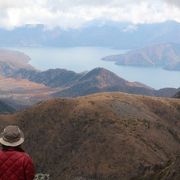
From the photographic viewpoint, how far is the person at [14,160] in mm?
11258

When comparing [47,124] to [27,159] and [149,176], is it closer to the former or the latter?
[149,176]

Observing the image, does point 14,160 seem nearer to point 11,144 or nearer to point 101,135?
point 11,144

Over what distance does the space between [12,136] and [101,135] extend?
86.2 meters

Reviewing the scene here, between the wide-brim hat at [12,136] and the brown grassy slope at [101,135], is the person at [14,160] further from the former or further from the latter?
the brown grassy slope at [101,135]

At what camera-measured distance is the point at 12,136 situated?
443 inches

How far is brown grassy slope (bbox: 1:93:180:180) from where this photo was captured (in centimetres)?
8875

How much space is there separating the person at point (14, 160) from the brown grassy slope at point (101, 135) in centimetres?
7202

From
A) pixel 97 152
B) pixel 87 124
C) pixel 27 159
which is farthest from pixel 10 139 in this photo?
pixel 87 124

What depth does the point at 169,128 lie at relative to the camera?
345 feet

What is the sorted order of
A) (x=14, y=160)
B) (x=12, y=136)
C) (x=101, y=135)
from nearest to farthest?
(x=12, y=136), (x=14, y=160), (x=101, y=135)

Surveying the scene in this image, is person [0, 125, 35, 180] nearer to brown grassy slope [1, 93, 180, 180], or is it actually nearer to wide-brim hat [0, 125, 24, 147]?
wide-brim hat [0, 125, 24, 147]

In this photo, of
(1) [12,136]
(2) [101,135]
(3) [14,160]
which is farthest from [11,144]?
(2) [101,135]

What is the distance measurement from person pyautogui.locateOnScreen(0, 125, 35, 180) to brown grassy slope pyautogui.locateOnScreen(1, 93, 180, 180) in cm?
7202

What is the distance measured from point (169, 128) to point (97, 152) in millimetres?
20259
